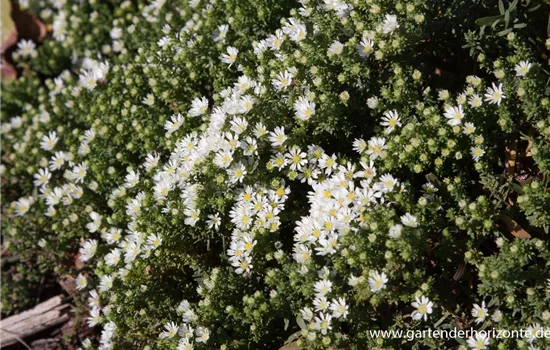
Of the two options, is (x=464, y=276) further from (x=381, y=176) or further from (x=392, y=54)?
(x=392, y=54)

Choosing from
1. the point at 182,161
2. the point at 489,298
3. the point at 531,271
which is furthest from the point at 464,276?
the point at 182,161

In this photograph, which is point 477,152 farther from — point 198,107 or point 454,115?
point 198,107

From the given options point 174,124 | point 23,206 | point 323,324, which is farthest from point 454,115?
point 23,206

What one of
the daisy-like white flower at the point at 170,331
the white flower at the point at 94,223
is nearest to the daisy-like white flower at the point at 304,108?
the daisy-like white flower at the point at 170,331

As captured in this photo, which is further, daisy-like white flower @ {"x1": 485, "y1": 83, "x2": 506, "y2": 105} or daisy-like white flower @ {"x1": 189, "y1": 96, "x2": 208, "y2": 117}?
daisy-like white flower @ {"x1": 189, "y1": 96, "x2": 208, "y2": 117}

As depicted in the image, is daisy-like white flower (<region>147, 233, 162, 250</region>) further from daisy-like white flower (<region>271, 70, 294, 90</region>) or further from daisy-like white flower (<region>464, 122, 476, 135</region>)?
daisy-like white flower (<region>464, 122, 476, 135</region>)


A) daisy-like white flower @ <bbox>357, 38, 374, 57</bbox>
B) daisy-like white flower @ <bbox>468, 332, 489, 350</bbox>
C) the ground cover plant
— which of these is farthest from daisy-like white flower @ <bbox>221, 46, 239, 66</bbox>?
daisy-like white flower @ <bbox>468, 332, 489, 350</bbox>
